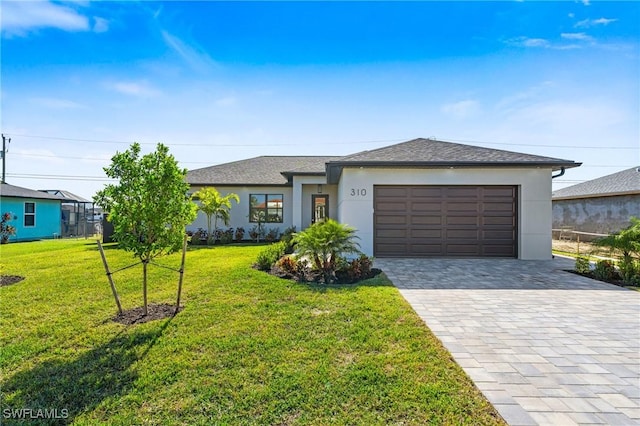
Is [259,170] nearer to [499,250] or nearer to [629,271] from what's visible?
[499,250]

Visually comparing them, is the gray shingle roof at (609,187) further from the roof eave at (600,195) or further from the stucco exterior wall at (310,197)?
the stucco exterior wall at (310,197)

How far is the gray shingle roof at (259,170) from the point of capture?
53.8ft

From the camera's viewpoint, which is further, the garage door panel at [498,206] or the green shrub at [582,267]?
the garage door panel at [498,206]

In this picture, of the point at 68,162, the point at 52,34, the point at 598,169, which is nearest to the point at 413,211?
the point at 52,34

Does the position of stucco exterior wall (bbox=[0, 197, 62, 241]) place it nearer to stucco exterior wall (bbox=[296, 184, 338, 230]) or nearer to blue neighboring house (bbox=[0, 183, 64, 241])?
blue neighboring house (bbox=[0, 183, 64, 241])

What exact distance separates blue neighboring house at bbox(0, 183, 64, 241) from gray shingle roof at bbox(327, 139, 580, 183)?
19.3m

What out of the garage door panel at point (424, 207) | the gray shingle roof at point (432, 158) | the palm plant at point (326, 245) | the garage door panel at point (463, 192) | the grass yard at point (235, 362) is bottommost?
the grass yard at point (235, 362)

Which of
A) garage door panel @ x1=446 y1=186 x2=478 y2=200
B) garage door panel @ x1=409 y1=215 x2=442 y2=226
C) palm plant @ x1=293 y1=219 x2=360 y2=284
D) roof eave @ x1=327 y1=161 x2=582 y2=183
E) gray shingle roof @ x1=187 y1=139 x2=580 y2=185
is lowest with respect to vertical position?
palm plant @ x1=293 y1=219 x2=360 y2=284

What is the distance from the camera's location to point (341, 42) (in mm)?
10086

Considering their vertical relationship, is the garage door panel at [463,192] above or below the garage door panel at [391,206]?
above

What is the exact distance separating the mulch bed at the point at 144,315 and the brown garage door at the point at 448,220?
7.20 metres

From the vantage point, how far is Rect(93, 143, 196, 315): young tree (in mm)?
4262

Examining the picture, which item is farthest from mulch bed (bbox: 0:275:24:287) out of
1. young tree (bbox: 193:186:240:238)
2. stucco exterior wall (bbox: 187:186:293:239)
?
stucco exterior wall (bbox: 187:186:293:239)

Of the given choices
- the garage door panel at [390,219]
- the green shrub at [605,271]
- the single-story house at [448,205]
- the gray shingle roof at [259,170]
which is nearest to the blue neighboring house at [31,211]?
the gray shingle roof at [259,170]
